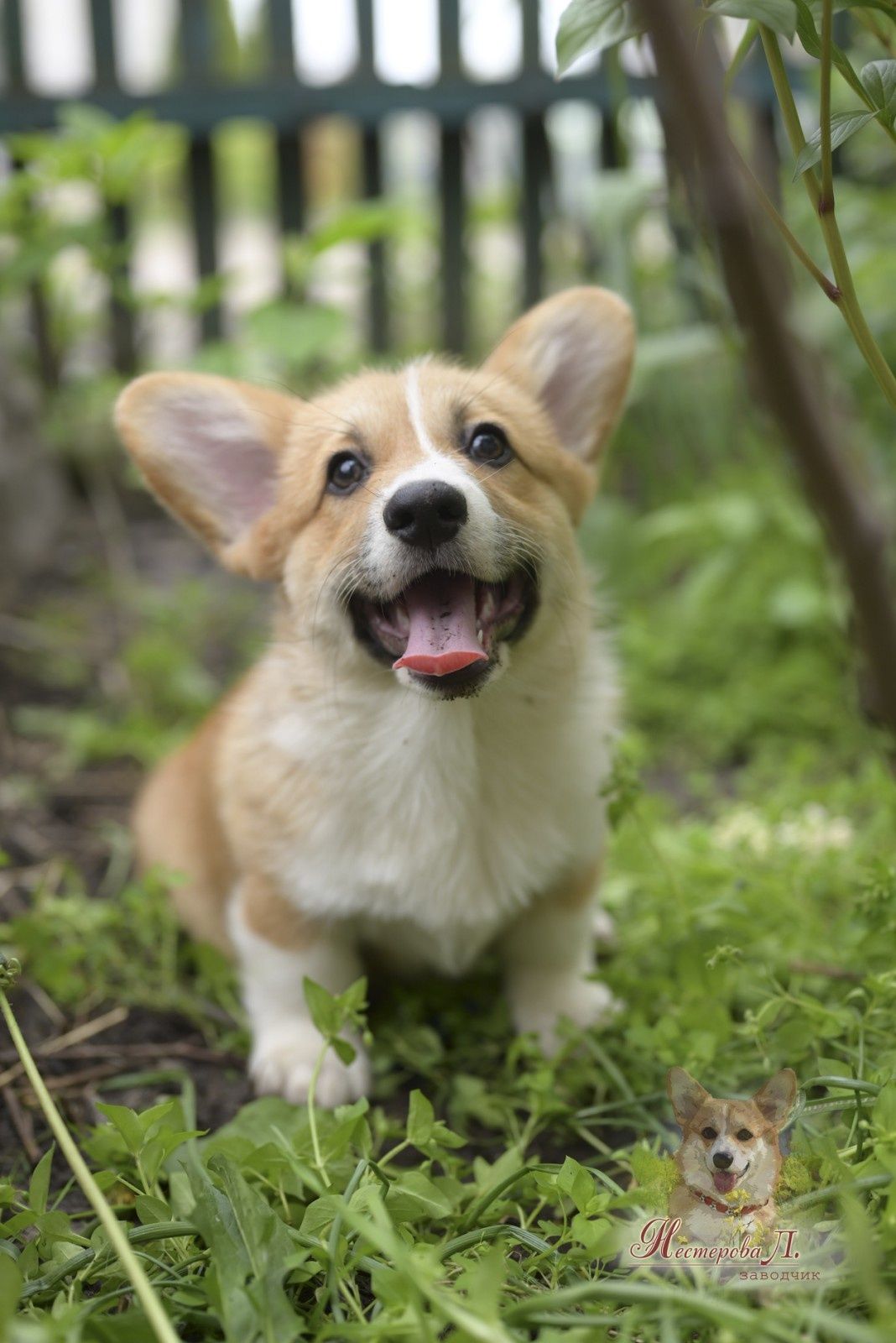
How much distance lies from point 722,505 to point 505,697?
7.92 feet

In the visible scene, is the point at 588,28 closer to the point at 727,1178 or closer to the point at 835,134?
the point at 835,134

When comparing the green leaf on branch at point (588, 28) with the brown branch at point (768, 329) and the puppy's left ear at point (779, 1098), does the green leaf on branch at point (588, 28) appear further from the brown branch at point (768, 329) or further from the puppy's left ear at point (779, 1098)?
the puppy's left ear at point (779, 1098)

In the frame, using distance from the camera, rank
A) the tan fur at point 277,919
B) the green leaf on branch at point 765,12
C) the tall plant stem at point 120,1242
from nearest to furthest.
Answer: the tall plant stem at point 120,1242
the green leaf on branch at point 765,12
the tan fur at point 277,919

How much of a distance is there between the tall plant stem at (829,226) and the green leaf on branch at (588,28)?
20cm

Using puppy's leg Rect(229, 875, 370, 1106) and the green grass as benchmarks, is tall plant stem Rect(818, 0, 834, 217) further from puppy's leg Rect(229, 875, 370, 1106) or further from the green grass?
puppy's leg Rect(229, 875, 370, 1106)

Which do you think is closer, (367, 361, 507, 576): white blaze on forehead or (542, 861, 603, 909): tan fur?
(367, 361, 507, 576): white blaze on forehead

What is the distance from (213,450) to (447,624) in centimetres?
80

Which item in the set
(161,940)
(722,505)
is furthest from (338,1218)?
(722,505)

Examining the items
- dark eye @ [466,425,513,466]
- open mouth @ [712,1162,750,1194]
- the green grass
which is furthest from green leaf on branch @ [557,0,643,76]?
open mouth @ [712,1162,750,1194]

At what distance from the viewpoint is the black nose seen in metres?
2.13

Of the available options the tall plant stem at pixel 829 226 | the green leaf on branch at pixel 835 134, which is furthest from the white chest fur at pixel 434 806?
the green leaf on branch at pixel 835 134

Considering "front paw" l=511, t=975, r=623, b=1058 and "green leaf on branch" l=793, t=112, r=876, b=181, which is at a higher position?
"green leaf on branch" l=793, t=112, r=876, b=181

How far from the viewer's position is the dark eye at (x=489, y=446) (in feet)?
8.11

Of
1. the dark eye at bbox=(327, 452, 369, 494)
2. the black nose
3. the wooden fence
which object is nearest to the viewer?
the black nose
